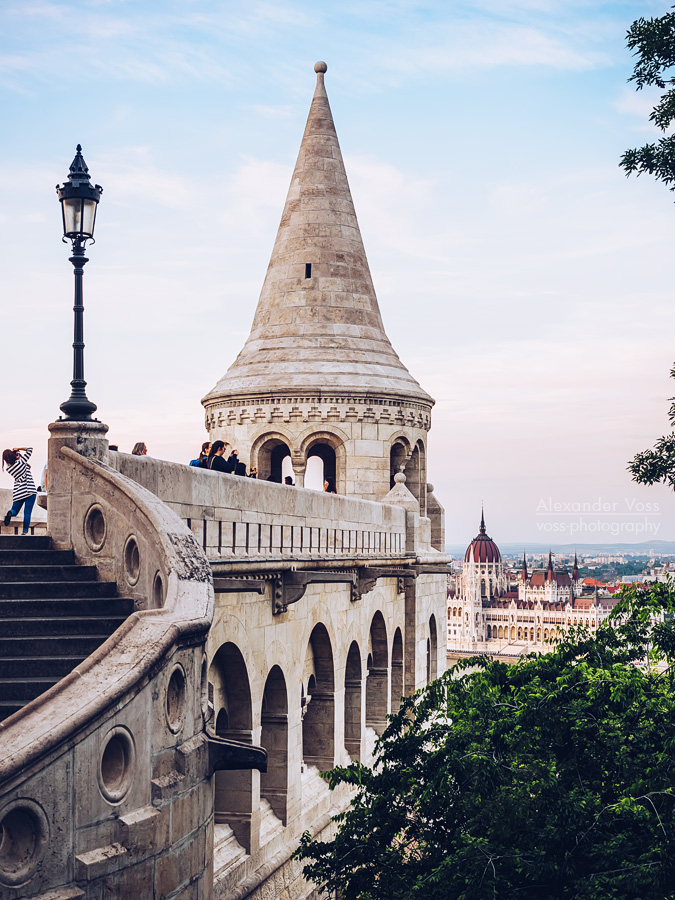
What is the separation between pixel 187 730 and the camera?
255 inches

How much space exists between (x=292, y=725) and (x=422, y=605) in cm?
885

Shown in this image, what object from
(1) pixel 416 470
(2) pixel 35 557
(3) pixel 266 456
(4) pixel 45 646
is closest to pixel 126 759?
(4) pixel 45 646

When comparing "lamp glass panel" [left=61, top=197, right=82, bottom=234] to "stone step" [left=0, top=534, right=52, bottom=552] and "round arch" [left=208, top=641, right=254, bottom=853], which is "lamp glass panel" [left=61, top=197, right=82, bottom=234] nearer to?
"stone step" [left=0, top=534, right=52, bottom=552]

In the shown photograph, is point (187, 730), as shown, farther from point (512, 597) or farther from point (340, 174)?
point (512, 597)

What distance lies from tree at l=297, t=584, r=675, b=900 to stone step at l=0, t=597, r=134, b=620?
3513 millimetres

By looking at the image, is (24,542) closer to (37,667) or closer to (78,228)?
(37,667)

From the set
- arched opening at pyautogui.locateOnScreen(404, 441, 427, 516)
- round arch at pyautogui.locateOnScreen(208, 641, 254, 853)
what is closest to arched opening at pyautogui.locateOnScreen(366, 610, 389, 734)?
arched opening at pyautogui.locateOnScreen(404, 441, 427, 516)

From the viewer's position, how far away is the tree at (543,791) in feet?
29.7

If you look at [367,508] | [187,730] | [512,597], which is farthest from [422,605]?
[512,597]

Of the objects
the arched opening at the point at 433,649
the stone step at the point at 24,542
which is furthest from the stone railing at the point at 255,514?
the arched opening at the point at 433,649

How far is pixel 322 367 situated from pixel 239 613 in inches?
437

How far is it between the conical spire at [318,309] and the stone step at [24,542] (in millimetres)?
13661

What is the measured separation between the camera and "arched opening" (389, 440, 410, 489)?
2316 centimetres

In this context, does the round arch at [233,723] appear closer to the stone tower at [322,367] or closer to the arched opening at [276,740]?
the arched opening at [276,740]
